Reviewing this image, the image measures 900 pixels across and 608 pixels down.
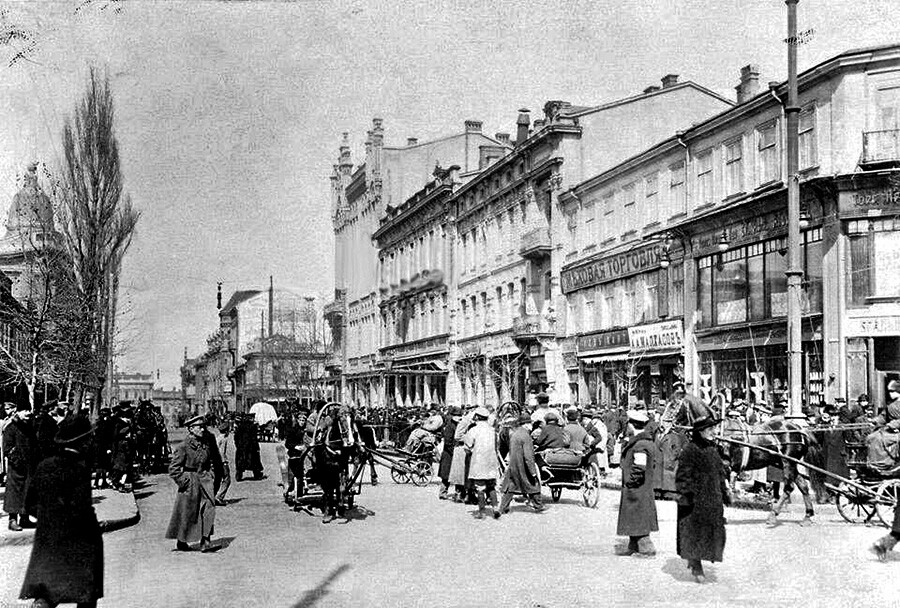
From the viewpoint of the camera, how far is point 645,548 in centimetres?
1230

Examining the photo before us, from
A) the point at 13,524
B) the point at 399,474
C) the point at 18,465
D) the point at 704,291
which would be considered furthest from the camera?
the point at 704,291

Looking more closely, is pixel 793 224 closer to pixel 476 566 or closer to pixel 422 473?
pixel 476 566

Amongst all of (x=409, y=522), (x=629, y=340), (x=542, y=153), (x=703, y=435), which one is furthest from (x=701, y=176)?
(x=703, y=435)

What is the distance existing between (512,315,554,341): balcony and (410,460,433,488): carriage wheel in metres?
18.9

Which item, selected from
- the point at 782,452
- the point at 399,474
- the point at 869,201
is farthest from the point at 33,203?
the point at 782,452

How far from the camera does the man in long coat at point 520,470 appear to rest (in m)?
16.9

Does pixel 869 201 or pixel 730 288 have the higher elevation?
pixel 869 201

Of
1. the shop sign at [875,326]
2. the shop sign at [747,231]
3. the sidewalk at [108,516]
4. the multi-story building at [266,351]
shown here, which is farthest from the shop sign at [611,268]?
the multi-story building at [266,351]

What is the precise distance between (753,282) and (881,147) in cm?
552

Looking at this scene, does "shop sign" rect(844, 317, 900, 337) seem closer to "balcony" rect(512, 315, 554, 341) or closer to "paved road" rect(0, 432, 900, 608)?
"paved road" rect(0, 432, 900, 608)

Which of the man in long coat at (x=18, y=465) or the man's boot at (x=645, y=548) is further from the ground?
the man in long coat at (x=18, y=465)

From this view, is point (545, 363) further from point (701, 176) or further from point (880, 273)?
point (880, 273)

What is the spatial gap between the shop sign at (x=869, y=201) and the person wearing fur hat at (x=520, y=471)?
40.7 ft

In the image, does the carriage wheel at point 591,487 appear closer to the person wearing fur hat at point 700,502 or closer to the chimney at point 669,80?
the person wearing fur hat at point 700,502
